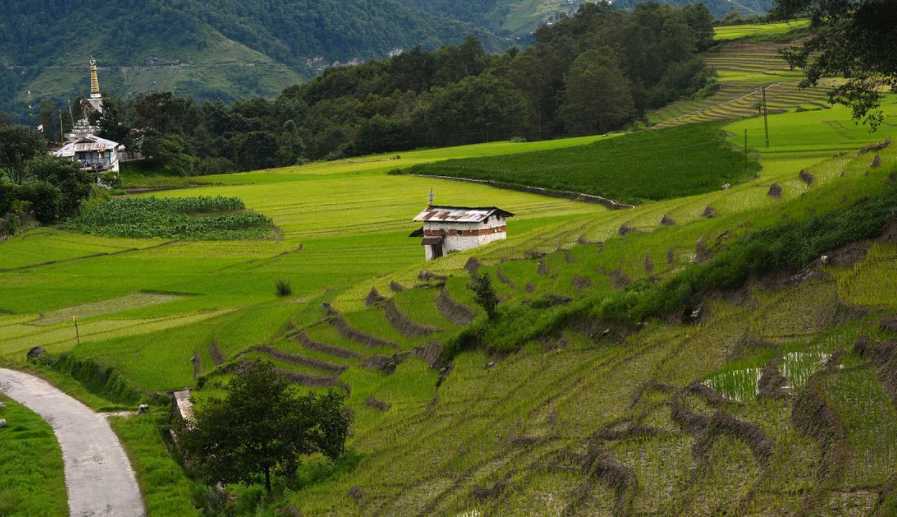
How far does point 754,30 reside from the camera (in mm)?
101562

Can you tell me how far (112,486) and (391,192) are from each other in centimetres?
4033

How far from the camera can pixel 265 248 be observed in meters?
48.0

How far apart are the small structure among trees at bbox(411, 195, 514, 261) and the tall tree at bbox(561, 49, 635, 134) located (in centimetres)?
5018

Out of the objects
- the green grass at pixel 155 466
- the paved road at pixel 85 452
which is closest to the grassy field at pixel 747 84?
the paved road at pixel 85 452

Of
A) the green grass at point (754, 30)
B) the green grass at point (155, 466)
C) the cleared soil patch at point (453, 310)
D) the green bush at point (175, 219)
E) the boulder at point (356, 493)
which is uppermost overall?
the green grass at point (754, 30)

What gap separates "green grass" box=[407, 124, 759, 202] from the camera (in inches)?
1876

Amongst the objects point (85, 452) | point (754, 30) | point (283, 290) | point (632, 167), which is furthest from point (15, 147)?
point (85, 452)

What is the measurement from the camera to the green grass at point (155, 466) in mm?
20891

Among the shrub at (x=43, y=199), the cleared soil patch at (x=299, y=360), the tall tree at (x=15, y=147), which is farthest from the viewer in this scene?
the tall tree at (x=15, y=147)

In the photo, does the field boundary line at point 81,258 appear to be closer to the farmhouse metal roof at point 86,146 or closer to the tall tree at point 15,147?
the tall tree at point 15,147

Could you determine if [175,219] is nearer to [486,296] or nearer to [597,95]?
[486,296]

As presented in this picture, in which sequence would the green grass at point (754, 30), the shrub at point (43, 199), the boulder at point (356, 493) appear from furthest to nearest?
the green grass at point (754, 30), the shrub at point (43, 199), the boulder at point (356, 493)

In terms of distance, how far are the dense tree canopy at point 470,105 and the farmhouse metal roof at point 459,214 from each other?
5002cm

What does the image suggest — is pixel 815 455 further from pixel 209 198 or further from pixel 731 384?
pixel 209 198
